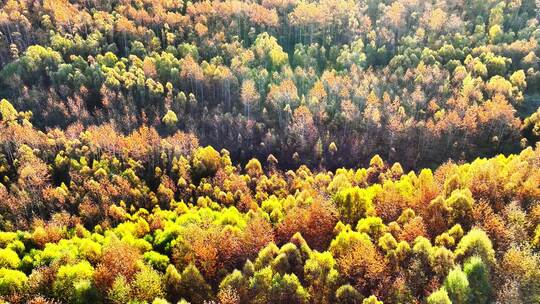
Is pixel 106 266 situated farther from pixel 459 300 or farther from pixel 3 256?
pixel 459 300

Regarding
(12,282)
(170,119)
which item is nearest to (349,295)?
(12,282)

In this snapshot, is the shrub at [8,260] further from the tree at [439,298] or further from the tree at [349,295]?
the tree at [439,298]

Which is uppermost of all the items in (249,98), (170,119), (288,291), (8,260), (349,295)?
(349,295)

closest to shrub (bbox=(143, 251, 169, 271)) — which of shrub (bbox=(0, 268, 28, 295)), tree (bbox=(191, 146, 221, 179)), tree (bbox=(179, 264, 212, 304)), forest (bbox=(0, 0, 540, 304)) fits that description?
forest (bbox=(0, 0, 540, 304))

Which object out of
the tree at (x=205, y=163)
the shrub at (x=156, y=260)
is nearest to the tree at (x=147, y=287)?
the shrub at (x=156, y=260)

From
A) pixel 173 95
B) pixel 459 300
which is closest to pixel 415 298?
pixel 459 300

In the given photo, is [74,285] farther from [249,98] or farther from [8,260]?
[249,98]
